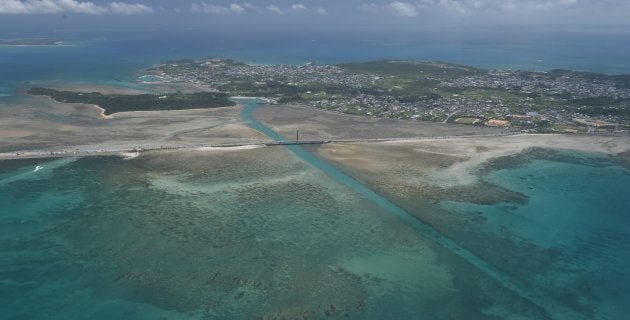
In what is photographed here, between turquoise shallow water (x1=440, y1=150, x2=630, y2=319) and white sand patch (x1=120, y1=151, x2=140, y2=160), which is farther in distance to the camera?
white sand patch (x1=120, y1=151, x2=140, y2=160)

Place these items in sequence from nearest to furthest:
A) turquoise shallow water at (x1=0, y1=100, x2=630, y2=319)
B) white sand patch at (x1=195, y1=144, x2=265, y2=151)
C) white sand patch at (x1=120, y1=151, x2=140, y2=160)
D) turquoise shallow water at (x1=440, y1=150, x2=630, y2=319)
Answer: turquoise shallow water at (x1=0, y1=100, x2=630, y2=319) < turquoise shallow water at (x1=440, y1=150, x2=630, y2=319) < white sand patch at (x1=120, y1=151, x2=140, y2=160) < white sand patch at (x1=195, y1=144, x2=265, y2=151)

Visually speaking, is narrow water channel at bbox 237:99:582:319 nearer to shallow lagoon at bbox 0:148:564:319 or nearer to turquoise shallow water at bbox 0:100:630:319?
turquoise shallow water at bbox 0:100:630:319

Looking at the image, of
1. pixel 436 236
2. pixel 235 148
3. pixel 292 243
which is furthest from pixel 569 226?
pixel 235 148

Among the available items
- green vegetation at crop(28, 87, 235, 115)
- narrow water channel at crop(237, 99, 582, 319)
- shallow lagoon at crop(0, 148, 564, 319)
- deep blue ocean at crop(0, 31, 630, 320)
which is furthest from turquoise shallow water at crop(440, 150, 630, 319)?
green vegetation at crop(28, 87, 235, 115)

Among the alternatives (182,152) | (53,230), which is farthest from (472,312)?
(182,152)

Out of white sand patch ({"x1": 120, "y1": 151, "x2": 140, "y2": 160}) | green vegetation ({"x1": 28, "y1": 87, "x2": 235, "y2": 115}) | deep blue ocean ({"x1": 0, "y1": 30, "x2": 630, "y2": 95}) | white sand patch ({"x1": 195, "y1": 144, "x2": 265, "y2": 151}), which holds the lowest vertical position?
white sand patch ({"x1": 120, "y1": 151, "x2": 140, "y2": 160})

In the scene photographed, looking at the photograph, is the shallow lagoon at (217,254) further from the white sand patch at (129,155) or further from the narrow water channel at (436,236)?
the white sand patch at (129,155)
